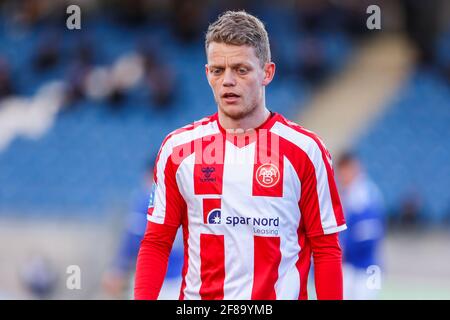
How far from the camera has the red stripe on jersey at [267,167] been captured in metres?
3.59

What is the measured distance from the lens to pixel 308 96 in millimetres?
13727

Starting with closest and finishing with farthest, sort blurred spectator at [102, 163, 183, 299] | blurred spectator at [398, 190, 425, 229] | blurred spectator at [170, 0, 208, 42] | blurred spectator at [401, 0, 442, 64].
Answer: blurred spectator at [102, 163, 183, 299], blurred spectator at [398, 190, 425, 229], blurred spectator at [401, 0, 442, 64], blurred spectator at [170, 0, 208, 42]

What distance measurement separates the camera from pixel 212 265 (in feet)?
11.8

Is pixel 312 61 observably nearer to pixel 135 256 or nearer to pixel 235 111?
pixel 135 256

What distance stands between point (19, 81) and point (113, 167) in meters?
2.71

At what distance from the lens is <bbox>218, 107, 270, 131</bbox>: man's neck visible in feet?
12.0

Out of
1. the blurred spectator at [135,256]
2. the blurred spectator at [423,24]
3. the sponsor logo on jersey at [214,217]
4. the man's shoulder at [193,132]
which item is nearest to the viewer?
the sponsor logo on jersey at [214,217]

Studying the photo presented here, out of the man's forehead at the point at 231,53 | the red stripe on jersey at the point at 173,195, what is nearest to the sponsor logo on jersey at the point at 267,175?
the red stripe on jersey at the point at 173,195

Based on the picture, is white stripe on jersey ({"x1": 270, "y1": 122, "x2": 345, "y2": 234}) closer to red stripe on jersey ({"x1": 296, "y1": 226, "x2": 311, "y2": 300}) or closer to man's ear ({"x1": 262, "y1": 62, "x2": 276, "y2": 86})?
red stripe on jersey ({"x1": 296, "y1": 226, "x2": 311, "y2": 300})

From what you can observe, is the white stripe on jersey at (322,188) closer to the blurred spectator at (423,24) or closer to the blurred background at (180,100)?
the blurred background at (180,100)

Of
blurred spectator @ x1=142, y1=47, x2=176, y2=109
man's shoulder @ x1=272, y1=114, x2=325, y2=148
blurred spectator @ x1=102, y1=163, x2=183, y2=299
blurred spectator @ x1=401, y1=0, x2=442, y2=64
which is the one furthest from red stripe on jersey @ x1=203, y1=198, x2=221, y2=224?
blurred spectator @ x1=401, y1=0, x2=442, y2=64

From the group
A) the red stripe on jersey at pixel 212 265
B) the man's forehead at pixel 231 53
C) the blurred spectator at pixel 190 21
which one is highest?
the blurred spectator at pixel 190 21

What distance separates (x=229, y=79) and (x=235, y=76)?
4 cm
